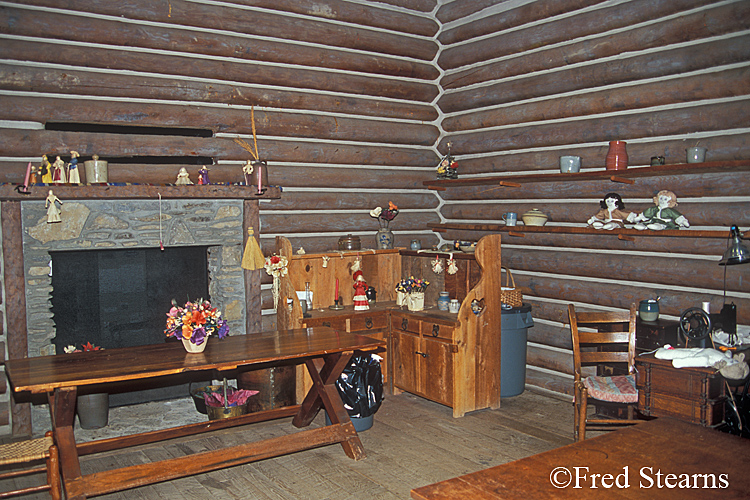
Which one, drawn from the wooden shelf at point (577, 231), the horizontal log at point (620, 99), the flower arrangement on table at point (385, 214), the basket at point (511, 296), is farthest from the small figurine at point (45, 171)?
the horizontal log at point (620, 99)

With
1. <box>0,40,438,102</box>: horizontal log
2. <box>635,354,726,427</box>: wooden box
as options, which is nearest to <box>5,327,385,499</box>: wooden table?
<box>635,354,726,427</box>: wooden box

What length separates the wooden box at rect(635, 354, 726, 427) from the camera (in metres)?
4.07

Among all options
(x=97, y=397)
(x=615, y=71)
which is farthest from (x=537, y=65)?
(x=97, y=397)

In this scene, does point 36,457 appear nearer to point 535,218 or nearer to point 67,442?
point 67,442

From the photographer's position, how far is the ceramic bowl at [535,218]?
19.8 feet

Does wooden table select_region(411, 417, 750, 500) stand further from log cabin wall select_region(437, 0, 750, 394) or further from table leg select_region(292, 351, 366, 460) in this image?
log cabin wall select_region(437, 0, 750, 394)

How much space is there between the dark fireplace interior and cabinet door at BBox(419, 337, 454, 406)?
A: 2.34m

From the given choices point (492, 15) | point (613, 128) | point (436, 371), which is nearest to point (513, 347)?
point (436, 371)

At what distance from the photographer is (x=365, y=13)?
6703mm

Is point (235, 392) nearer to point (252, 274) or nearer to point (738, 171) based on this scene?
point (252, 274)

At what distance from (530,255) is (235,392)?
3384 millimetres

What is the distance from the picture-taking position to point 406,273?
22.6 feet

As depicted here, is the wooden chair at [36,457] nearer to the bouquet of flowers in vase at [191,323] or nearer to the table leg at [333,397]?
the bouquet of flowers in vase at [191,323]

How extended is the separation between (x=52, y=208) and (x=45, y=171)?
12.8 inches
